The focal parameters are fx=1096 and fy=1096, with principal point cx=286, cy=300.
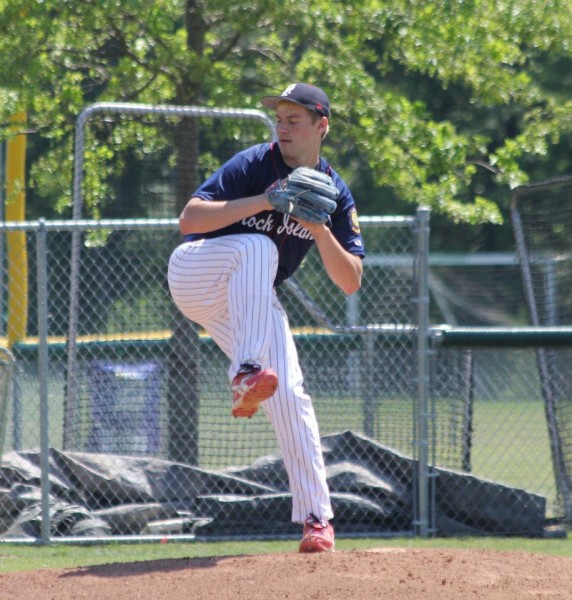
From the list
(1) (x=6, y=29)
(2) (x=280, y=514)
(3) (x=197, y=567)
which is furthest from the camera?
(1) (x=6, y=29)

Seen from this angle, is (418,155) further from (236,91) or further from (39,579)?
(39,579)

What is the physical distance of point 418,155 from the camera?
9109mm

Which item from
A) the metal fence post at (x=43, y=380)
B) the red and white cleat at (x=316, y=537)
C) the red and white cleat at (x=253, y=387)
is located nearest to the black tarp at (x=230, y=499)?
the metal fence post at (x=43, y=380)

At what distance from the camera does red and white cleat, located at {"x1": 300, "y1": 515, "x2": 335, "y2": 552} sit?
4.79 meters

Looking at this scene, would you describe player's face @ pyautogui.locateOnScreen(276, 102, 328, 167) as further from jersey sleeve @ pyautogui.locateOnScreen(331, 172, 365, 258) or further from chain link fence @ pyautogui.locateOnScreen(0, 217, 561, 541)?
chain link fence @ pyautogui.locateOnScreen(0, 217, 561, 541)

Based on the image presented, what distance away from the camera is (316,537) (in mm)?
4789

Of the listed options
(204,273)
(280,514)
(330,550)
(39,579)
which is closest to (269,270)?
(204,273)

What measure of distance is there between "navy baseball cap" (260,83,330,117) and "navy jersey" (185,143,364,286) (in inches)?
9.8

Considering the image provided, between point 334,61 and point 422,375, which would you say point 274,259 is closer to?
point 422,375

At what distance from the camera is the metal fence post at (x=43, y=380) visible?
6.73 metres

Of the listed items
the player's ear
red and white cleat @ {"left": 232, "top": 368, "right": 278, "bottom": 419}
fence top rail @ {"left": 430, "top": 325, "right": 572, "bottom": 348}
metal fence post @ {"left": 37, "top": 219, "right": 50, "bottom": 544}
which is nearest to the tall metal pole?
fence top rail @ {"left": 430, "top": 325, "right": 572, "bottom": 348}

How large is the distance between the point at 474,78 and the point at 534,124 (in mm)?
819

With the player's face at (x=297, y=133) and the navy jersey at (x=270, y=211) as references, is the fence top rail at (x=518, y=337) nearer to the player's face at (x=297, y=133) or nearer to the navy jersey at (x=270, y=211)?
the navy jersey at (x=270, y=211)

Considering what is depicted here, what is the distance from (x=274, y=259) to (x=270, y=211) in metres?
0.31
